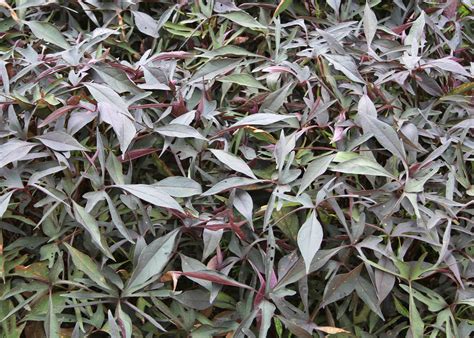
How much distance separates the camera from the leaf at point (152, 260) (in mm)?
955

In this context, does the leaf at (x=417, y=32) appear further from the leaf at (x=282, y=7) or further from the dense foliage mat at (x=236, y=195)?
the leaf at (x=282, y=7)

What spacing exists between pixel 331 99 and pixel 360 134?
0.34 ft

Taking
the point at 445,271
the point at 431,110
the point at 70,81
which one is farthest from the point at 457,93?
the point at 70,81

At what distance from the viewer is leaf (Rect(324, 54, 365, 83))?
1.18 m

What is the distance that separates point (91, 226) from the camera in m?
0.96

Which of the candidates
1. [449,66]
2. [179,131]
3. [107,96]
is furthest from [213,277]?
[449,66]

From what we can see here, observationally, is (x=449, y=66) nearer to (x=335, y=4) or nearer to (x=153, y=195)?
(x=335, y=4)

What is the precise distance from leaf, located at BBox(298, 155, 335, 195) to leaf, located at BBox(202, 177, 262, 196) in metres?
0.07

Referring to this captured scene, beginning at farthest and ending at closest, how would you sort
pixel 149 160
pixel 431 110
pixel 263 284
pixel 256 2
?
pixel 256 2, pixel 431 110, pixel 149 160, pixel 263 284

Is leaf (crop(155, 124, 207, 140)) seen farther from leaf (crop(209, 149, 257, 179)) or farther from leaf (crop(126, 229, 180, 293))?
leaf (crop(126, 229, 180, 293))

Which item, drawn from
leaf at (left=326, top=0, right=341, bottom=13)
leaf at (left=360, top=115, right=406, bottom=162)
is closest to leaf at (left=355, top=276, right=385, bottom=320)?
leaf at (left=360, top=115, right=406, bottom=162)

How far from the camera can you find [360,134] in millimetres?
1131

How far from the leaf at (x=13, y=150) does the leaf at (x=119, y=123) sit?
130mm

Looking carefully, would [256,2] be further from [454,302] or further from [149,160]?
[454,302]
